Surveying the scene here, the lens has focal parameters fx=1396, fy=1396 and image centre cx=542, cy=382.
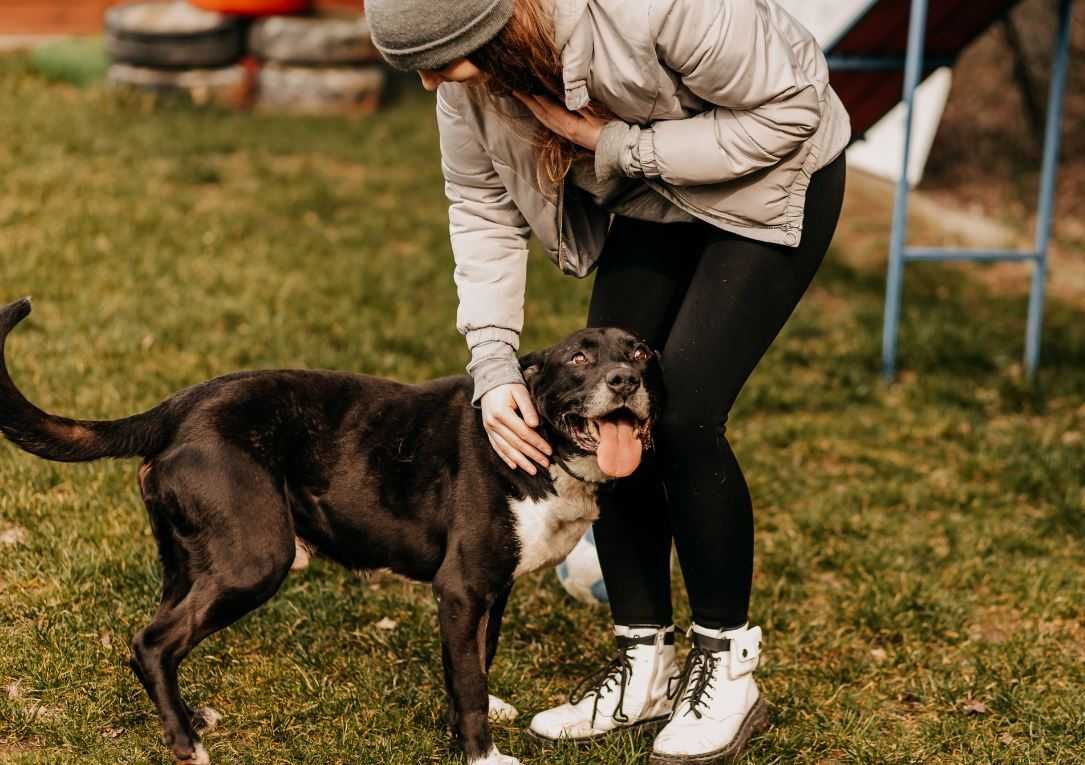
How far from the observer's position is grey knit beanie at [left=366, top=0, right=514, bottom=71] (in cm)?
282

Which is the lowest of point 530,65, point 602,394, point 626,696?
point 626,696

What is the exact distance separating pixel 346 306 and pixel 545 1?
14.7 ft

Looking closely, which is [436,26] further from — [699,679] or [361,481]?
[699,679]

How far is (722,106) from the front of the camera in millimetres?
3061

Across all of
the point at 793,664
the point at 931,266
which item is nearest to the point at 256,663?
the point at 793,664

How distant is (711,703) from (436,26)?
1.79 metres

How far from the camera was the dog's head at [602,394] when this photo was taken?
328 cm

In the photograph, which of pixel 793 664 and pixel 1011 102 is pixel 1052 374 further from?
pixel 1011 102

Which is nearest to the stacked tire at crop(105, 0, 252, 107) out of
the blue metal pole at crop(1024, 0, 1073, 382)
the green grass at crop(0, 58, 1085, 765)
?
the green grass at crop(0, 58, 1085, 765)

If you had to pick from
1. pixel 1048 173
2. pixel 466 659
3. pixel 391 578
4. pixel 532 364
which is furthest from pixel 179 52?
pixel 466 659

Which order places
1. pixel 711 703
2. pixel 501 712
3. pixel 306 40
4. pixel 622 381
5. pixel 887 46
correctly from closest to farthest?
pixel 622 381
pixel 711 703
pixel 501 712
pixel 887 46
pixel 306 40

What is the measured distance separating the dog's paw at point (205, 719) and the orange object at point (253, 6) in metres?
8.43

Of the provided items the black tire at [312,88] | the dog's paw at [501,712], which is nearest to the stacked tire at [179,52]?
the black tire at [312,88]

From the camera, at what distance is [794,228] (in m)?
3.21
